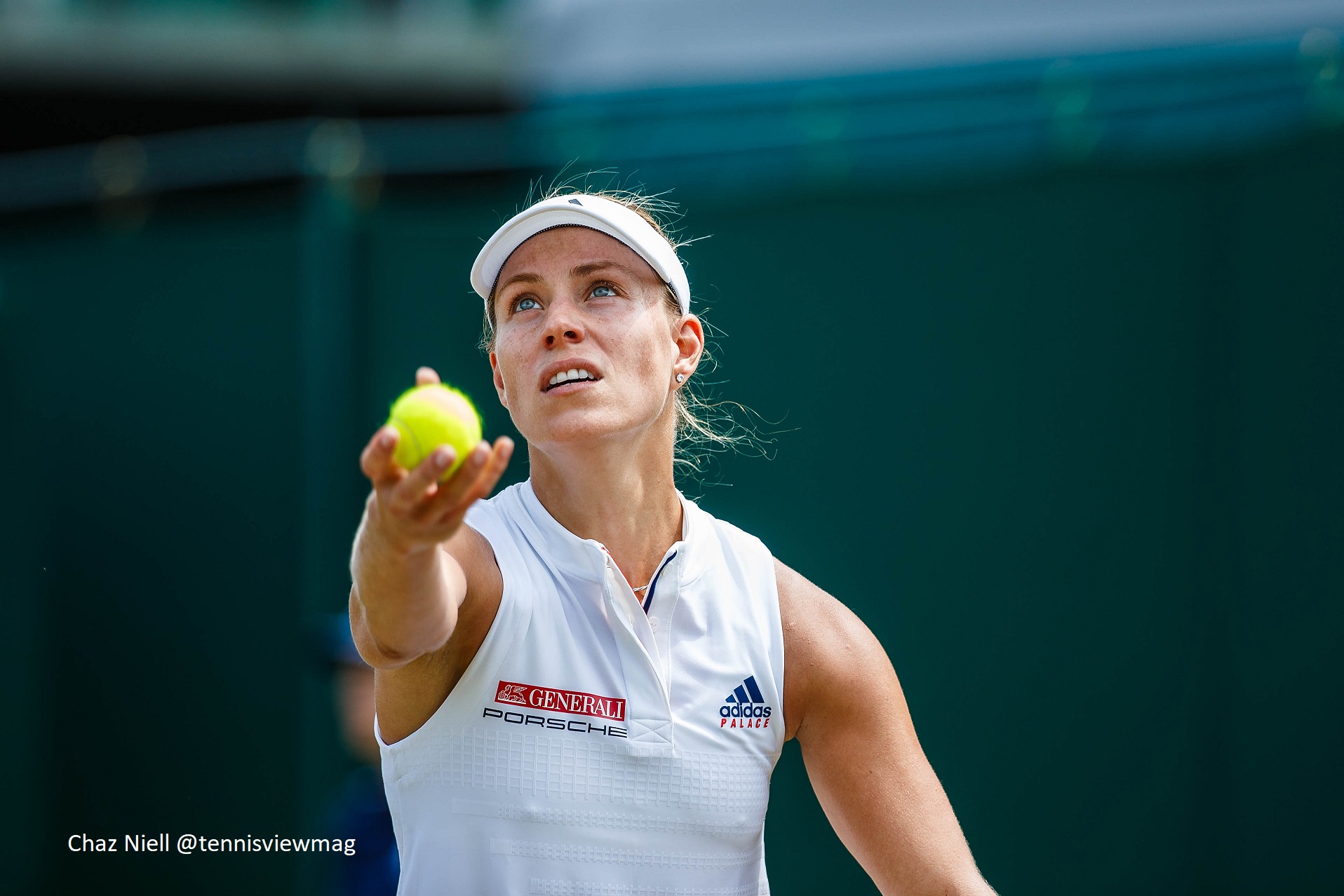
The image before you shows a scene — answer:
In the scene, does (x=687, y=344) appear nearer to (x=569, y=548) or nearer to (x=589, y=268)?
(x=589, y=268)

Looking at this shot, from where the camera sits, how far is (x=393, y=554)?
6.09ft

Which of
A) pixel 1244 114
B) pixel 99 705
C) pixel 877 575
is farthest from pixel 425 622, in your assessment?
pixel 99 705

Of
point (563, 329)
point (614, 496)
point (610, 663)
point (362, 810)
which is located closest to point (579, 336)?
point (563, 329)

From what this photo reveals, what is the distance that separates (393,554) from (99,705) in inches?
201

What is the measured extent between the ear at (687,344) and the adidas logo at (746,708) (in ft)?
2.33

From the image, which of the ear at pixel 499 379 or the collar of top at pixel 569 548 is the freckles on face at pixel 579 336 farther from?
the collar of top at pixel 569 548

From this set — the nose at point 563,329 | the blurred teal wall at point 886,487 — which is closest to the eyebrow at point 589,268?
the nose at point 563,329

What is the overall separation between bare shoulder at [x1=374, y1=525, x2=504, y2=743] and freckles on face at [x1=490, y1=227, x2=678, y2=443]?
0.98 feet

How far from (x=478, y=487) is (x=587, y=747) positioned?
76cm

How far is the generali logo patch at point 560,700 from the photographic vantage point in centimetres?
230

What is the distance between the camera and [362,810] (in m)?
3.71

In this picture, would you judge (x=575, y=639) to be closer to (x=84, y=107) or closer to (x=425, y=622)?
(x=425, y=622)

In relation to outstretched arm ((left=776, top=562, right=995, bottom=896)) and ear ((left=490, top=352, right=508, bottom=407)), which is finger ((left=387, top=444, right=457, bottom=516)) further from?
outstretched arm ((left=776, top=562, right=995, bottom=896))

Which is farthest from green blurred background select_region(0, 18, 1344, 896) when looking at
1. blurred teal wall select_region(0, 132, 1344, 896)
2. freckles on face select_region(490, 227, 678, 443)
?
freckles on face select_region(490, 227, 678, 443)
